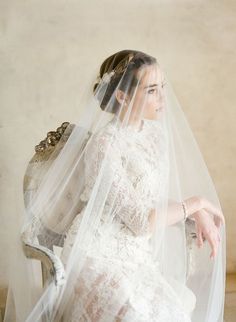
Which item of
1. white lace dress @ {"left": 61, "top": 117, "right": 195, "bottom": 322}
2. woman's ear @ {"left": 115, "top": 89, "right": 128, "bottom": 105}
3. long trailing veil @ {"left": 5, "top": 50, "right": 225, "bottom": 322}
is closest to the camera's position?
white lace dress @ {"left": 61, "top": 117, "right": 195, "bottom": 322}

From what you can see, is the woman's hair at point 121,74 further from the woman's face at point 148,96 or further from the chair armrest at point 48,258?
the chair armrest at point 48,258

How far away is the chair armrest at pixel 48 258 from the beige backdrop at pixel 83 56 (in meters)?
0.62

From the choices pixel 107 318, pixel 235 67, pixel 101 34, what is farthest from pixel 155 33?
pixel 107 318

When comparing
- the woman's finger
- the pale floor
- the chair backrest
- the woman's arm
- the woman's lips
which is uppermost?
the woman's lips

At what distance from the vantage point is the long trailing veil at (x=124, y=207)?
1.45 metres

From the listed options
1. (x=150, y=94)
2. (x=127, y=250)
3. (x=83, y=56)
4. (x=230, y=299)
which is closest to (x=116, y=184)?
(x=127, y=250)

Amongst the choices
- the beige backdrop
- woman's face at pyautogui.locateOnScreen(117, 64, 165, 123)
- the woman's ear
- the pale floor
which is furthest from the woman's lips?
the pale floor

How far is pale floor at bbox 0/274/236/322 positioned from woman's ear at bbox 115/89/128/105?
4.26 ft

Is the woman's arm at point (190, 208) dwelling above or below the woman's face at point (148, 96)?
below

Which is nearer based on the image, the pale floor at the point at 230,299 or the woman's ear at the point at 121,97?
the woman's ear at the point at 121,97

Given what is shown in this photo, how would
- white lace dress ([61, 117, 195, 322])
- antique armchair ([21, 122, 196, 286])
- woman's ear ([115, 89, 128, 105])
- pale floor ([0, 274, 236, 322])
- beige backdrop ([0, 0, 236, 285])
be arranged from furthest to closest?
pale floor ([0, 274, 236, 322]), beige backdrop ([0, 0, 236, 285]), antique armchair ([21, 122, 196, 286]), woman's ear ([115, 89, 128, 105]), white lace dress ([61, 117, 195, 322])

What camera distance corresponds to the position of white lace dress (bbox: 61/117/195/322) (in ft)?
4.38

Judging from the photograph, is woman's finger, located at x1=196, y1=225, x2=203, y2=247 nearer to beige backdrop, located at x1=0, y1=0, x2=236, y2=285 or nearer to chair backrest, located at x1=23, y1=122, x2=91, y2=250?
chair backrest, located at x1=23, y1=122, x2=91, y2=250

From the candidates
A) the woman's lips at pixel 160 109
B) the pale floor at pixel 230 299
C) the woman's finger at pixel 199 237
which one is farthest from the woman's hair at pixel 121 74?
the pale floor at pixel 230 299
